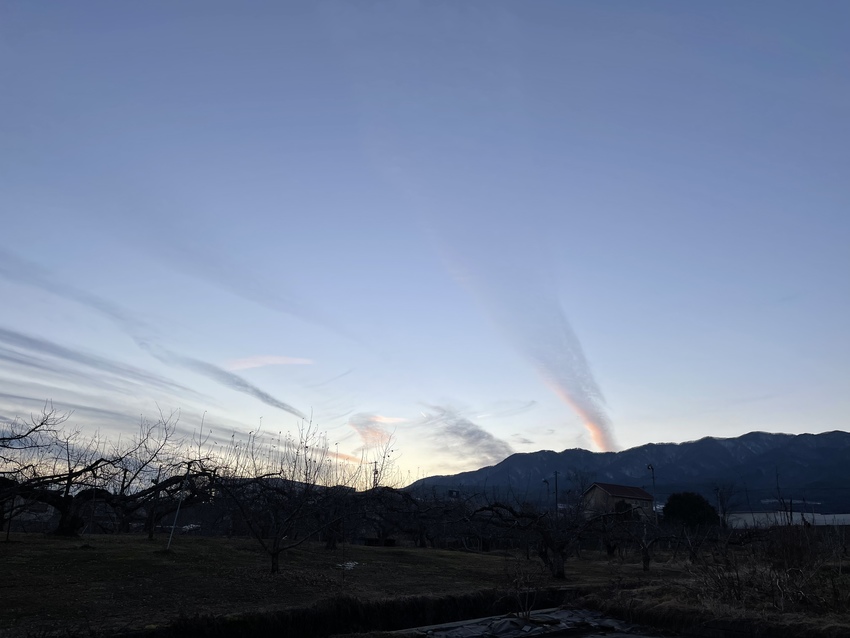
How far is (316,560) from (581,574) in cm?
1199

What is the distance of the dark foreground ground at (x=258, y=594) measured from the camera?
12641mm

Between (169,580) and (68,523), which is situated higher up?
(68,523)

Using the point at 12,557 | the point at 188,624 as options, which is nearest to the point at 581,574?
the point at 188,624

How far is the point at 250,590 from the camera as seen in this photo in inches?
653

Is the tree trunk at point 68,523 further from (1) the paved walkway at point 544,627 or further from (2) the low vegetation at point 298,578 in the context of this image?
(1) the paved walkway at point 544,627

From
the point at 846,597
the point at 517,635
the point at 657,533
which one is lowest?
the point at 517,635

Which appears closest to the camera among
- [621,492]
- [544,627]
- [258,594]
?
[258,594]

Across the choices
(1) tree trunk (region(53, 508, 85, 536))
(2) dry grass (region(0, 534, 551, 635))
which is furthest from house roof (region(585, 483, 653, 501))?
(1) tree trunk (region(53, 508, 85, 536))

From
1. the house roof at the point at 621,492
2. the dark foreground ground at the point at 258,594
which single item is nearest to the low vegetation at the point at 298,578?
the dark foreground ground at the point at 258,594

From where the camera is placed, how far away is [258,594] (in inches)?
640

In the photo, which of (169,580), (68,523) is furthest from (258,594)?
(68,523)

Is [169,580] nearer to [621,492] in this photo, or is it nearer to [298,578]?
[298,578]

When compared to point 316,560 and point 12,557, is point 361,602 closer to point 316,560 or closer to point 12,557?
point 316,560

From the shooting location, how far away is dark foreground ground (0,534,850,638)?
498 inches
